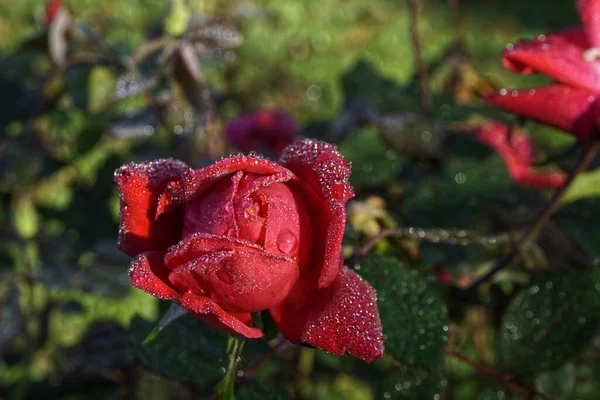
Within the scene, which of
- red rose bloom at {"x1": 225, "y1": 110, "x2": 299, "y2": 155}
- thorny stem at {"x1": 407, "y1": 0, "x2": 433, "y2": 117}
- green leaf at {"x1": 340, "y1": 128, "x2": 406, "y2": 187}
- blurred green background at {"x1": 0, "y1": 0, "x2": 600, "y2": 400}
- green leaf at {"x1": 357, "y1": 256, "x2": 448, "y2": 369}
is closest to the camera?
green leaf at {"x1": 357, "y1": 256, "x2": 448, "y2": 369}

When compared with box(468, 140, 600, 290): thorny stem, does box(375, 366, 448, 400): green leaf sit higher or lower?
lower

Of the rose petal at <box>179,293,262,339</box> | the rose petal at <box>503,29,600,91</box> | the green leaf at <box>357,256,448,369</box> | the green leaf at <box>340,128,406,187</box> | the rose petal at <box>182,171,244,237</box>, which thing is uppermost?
the rose petal at <box>503,29,600,91</box>

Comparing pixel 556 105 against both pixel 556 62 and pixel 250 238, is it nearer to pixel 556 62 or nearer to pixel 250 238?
pixel 556 62

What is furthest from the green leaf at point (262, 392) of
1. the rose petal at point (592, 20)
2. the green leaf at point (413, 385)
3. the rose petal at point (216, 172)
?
the rose petal at point (592, 20)

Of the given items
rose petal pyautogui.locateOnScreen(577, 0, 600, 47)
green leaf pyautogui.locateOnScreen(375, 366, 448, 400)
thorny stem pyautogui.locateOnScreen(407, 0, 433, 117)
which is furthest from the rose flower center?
thorny stem pyautogui.locateOnScreen(407, 0, 433, 117)

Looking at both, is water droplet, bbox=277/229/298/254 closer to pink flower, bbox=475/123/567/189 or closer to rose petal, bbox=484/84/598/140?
rose petal, bbox=484/84/598/140

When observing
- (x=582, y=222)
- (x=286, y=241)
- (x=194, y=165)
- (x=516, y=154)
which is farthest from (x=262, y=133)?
(x=286, y=241)

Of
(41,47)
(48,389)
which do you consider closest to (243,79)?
(41,47)
